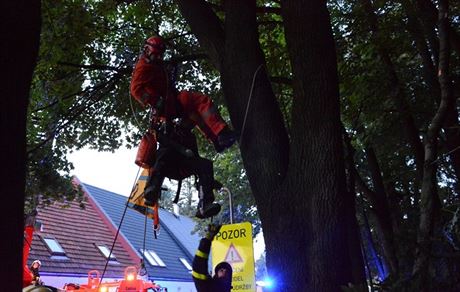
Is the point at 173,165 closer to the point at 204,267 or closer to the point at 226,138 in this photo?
the point at 226,138

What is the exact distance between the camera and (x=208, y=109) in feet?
15.7

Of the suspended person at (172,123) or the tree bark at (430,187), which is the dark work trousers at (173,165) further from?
the tree bark at (430,187)

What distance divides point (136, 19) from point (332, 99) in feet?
23.0

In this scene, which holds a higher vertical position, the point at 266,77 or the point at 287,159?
the point at 266,77

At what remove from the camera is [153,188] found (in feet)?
15.7

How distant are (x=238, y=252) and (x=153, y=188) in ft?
7.40

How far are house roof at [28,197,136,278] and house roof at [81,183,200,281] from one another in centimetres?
70

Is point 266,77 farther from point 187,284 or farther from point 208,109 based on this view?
point 187,284

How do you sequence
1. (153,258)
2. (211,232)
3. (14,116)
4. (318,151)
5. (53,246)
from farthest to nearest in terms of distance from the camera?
(153,258) → (53,246) → (211,232) → (318,151) → (14,116)

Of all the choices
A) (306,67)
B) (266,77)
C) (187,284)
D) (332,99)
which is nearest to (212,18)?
(266,77)

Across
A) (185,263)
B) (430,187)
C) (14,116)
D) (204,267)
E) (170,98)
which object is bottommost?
(204,267)

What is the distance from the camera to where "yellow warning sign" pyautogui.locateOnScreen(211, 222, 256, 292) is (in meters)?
6.46

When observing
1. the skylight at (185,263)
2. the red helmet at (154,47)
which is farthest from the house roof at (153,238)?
Answer: the red helmet at (154,47)

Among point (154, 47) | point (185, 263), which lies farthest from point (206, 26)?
point (185, 263)
